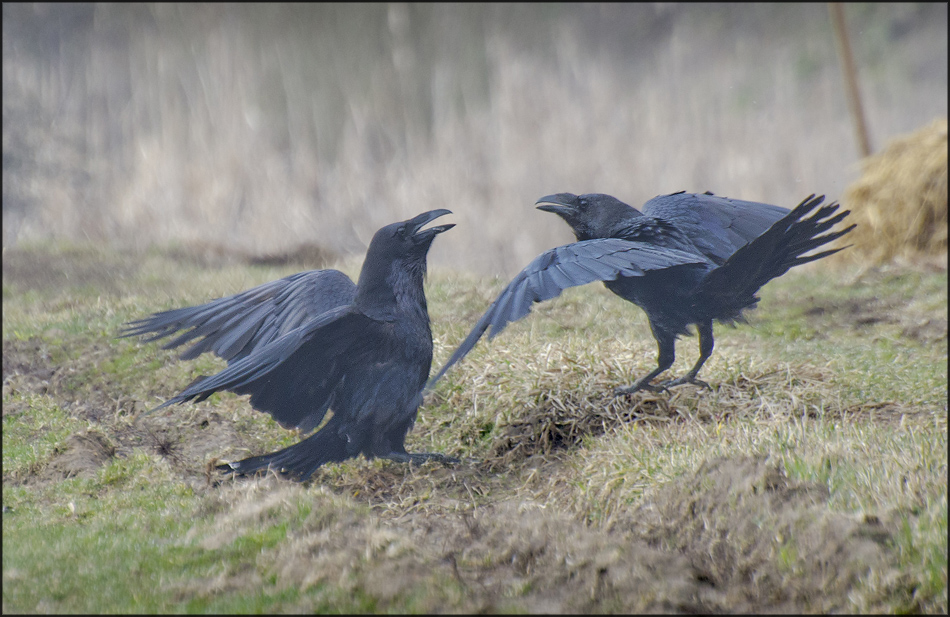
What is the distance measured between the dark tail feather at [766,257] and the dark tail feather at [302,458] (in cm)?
213

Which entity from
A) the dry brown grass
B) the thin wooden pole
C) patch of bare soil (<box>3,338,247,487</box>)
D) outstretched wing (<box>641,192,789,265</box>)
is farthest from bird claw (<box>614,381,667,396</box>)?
the thin wooden pole

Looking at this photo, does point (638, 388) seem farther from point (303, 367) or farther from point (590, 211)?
point (303, 367)

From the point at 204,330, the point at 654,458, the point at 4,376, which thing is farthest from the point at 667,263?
the point at 4,376

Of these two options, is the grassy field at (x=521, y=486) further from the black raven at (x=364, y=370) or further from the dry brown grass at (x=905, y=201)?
the dry brown grass at (x=905, y=201)

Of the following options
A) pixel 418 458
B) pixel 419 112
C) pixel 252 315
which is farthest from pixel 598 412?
pixel 419 112

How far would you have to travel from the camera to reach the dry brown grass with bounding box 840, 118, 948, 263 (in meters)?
10.2

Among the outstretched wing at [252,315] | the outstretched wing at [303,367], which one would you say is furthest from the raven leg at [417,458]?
the outstretched wing at [252,315]

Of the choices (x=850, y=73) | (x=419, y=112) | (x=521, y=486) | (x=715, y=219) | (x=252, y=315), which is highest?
(x=419, y=112)

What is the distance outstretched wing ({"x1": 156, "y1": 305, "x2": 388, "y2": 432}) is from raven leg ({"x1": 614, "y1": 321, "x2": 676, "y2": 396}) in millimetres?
1562

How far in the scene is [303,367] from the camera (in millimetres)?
3971

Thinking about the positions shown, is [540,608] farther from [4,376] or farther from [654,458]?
[4,376]

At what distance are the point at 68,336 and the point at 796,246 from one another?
5.83m

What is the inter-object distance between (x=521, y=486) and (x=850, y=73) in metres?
9.84

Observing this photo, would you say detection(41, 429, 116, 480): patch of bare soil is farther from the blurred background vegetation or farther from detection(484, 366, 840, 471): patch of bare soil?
the blurred background vegetation
